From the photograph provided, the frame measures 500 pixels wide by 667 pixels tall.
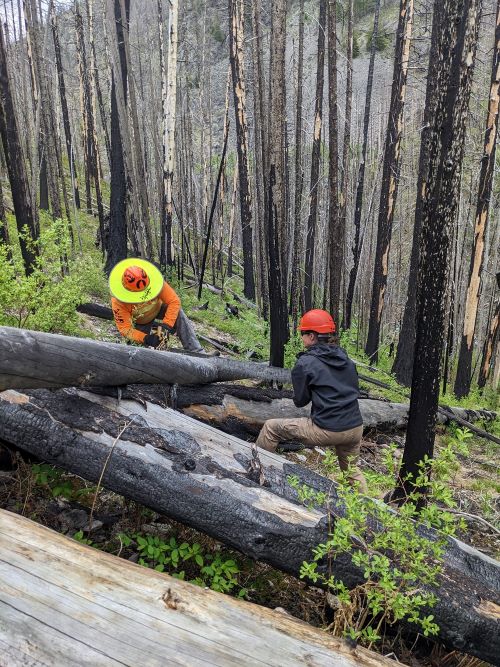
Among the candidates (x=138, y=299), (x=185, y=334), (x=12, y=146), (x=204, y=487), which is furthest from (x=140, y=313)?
(x=12, y=146)

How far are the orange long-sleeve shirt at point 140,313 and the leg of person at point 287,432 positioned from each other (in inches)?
67.9

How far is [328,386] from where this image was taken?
4.09 m

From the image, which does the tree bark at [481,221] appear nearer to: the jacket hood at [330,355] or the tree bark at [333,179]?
the tree bark at [333,179]

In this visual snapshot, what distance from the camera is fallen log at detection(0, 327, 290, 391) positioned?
8.45ft

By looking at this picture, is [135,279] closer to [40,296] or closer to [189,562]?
[40,296]

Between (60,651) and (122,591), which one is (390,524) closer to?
(122,591)

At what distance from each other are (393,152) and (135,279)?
28.9ft

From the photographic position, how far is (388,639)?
2723 millimetres

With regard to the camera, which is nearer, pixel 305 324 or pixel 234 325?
pixel 305 324

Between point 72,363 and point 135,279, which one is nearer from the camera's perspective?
point 72,363

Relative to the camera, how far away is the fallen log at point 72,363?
2.57 metres

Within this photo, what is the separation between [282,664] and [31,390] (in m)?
2.02

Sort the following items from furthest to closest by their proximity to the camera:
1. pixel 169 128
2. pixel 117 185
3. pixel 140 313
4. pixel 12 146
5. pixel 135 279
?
pixel 169 128, pixel 117 185, pixel 12 146, pixel 140 313, pixel 135 279

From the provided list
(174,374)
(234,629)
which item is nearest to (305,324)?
(174,374)
